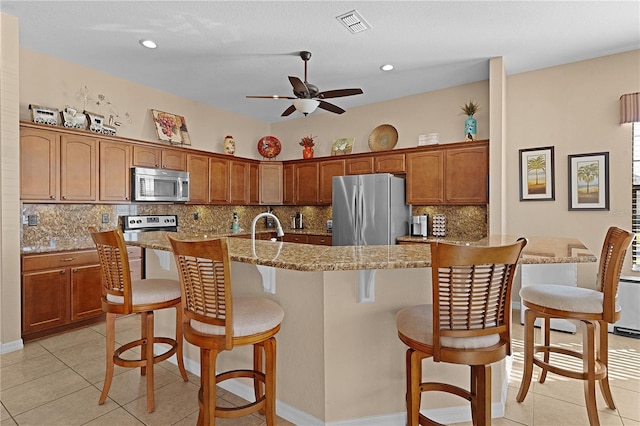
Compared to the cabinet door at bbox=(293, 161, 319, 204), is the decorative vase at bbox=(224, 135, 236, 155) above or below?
above

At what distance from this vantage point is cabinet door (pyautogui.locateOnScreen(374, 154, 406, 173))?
4.90m

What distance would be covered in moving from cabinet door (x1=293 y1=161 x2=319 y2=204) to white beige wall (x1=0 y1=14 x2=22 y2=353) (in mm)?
3776

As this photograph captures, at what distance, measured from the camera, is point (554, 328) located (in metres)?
3.64

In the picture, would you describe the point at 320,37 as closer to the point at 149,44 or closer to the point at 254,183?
the point at 149,44

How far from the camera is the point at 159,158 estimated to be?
4.64 meters

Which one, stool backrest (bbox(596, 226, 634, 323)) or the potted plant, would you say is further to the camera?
the potted plant

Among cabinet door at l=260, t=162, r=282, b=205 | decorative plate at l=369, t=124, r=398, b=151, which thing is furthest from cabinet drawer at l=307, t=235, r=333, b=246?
decorative plate at l=369, t=124, r=398, b=151

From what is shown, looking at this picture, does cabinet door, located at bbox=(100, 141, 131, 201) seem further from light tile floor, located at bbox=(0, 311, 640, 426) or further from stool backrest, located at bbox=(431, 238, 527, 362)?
stool backrest, located at bbox=(431, 238, 527, 362)

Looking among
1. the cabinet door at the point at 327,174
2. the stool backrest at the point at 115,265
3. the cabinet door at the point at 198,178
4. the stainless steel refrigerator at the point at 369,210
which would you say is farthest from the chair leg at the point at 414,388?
the cabinet door at the point at 198,178

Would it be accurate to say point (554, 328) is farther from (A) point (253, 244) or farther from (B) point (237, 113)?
(B) point (237, 113)

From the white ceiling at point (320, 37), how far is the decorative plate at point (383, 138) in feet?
2.89

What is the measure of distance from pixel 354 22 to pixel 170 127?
3.22 m

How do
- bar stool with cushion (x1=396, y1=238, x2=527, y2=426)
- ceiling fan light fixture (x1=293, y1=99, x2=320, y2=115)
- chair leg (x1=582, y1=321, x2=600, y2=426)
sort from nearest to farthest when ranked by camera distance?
bar stool with cushion (x1=396, y1=238, x2=527, y2=426) → chair leg (x1=582, y1=321, x2=600, y2=426) → ceiling fan light fixture (x1=293, y1=99, x2=320, y2=115)

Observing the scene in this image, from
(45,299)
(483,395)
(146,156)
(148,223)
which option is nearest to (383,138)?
(146,156)
